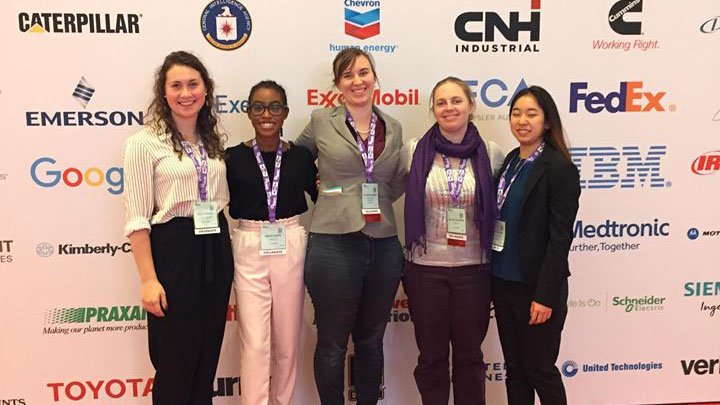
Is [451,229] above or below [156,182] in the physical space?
below

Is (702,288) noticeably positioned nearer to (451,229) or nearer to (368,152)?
(451,229)

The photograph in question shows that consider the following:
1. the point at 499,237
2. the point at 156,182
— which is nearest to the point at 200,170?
the point at 156,182

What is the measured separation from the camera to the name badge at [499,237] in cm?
210

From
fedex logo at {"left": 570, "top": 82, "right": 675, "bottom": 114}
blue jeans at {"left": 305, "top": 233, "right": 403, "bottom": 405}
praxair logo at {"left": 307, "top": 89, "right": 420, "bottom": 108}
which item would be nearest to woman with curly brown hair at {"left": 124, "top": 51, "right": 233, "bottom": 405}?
blue jeans at {"left": 305, "top": 233, "right": 403, "bottom": 405}

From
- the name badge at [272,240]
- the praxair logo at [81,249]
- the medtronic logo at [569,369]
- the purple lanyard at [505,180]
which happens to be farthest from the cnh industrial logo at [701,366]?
the praxair logo at [81,249]

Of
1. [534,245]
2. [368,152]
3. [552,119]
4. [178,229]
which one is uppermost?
[552,119]

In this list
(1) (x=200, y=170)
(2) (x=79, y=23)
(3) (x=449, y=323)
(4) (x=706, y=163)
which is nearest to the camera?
(1) (x=200, y=170)

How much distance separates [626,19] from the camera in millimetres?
2588

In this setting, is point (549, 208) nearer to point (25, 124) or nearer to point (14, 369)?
point (25, 124)

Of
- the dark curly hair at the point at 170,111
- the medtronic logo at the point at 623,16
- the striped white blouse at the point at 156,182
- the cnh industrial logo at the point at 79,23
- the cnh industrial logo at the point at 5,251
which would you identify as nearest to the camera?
the striped white blouse at the point at 156,182

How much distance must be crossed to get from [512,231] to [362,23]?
1254mm

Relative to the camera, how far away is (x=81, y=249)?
2.50m

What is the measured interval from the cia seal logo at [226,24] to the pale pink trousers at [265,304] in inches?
36.7

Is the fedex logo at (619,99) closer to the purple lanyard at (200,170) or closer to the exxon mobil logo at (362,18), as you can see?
the exxon mobil logo at (362,18)
